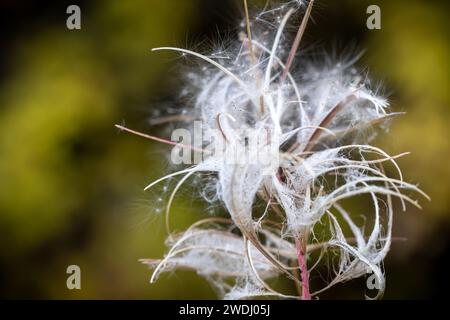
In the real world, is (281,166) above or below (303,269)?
above

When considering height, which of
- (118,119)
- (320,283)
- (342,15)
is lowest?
(320,283)

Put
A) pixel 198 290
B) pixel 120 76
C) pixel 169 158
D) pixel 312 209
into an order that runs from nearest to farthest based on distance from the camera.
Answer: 1. pixel 312 209
2. pixel 169 158
3. pixel 198 290
4. pixel 120 76

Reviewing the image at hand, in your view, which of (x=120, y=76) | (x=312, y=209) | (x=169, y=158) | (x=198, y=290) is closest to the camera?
(x=312, y=209)

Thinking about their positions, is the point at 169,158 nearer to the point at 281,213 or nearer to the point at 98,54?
the point at 281,213

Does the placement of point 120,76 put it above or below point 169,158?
above

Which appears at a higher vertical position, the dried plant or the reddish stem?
the dried plant

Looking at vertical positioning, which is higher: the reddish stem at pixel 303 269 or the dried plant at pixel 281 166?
the dried plant at pixel 281 166

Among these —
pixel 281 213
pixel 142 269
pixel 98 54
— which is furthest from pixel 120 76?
pixel 281 213

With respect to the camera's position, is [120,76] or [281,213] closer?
[281,213]
